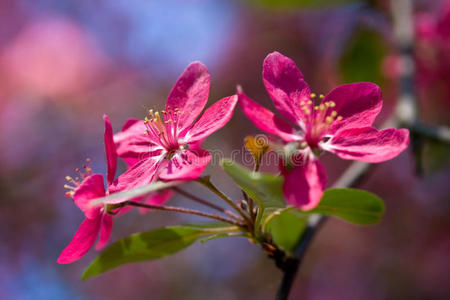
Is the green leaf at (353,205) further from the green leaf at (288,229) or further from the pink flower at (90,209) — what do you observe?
the pink flower at (90,209)

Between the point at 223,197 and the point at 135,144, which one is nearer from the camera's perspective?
the point at 223,197

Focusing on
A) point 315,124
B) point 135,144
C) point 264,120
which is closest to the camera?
point 264,120

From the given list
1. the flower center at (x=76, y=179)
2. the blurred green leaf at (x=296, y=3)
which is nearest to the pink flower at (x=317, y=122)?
the flower center at (x=76, y=179)

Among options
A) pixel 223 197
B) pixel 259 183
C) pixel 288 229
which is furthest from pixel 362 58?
pixel 259 183

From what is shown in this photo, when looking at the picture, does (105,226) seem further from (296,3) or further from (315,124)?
(296,3)

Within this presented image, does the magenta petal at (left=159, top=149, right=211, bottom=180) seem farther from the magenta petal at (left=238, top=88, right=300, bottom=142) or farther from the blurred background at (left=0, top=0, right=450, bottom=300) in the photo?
the blurred background at (left=0, top=0, right=450, bottom=300)

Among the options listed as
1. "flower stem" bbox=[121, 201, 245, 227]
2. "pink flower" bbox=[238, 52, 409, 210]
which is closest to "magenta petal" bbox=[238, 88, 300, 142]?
"pink flower" bbox=[238, 52, 409, 210]

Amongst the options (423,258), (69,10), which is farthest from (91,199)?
(69,10)
